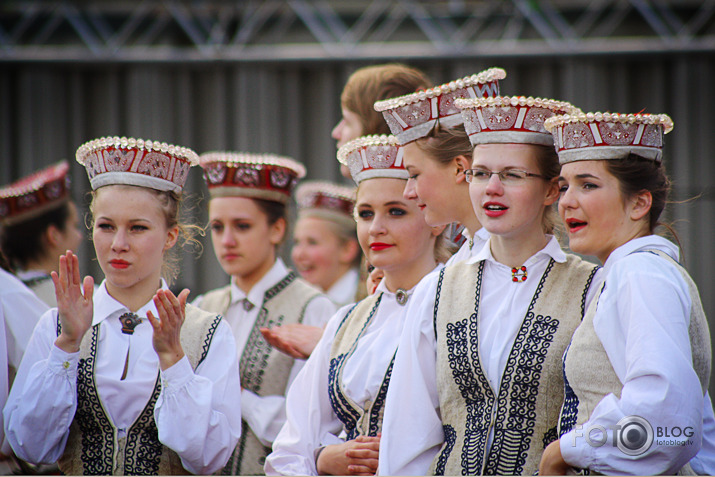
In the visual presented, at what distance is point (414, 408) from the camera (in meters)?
2.37

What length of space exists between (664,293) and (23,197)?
339 centimetres

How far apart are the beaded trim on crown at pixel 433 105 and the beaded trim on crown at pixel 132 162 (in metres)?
0.75

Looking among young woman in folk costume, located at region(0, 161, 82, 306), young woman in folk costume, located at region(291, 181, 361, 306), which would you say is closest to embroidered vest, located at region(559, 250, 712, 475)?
young woman in folk costume, located at region(0, 161, 82, 306)

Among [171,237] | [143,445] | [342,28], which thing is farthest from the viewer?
[342,28]

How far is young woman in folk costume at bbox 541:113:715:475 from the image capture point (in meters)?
1.89

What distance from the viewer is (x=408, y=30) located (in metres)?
7.68

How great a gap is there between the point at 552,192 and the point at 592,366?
23.1 inches

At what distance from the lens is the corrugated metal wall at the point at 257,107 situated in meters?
7.25

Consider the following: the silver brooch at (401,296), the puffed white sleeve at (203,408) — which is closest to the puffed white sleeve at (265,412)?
the puffed white sleeve at (203,408)

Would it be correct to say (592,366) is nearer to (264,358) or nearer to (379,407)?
(379,407)

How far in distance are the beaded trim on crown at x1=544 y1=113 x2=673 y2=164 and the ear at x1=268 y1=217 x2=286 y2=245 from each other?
1.92m

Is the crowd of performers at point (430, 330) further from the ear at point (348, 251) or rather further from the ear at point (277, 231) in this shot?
the ear at point (348, 251)

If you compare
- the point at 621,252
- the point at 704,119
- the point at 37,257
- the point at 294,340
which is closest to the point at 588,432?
the point at 621,252

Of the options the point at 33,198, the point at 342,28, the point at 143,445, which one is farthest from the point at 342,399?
the point at 342,28
